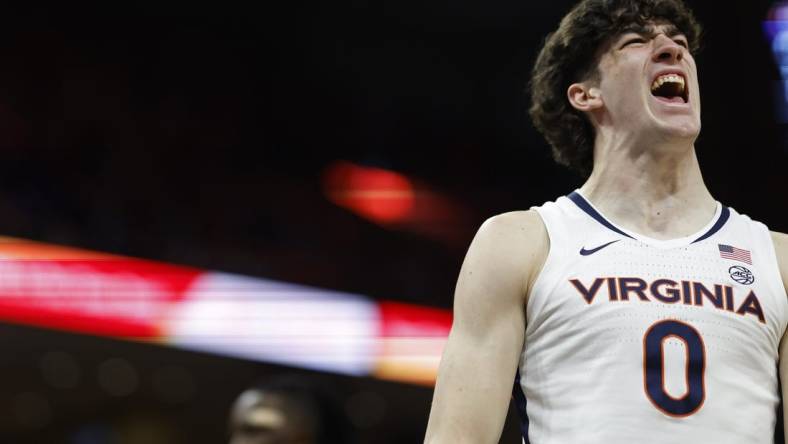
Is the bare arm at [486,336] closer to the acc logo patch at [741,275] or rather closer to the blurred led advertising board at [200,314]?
the acc logo patch at [741,275]

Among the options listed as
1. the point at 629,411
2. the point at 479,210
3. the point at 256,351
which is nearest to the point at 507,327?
the point at 629,411

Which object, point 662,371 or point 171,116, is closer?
point 662,371

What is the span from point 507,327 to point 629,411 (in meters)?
0.31

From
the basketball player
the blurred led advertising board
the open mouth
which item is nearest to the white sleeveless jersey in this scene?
the basketball player

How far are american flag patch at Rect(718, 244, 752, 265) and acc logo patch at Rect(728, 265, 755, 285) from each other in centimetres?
3

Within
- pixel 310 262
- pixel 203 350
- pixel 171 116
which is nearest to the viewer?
pixel 203 350

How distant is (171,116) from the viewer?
12.1 m

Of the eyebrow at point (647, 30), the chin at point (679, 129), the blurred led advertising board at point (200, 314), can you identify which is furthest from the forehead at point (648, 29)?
the blurred led advertising board at point (200, 314)

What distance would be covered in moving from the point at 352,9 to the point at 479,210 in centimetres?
309

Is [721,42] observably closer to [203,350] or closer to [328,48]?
[328,48]

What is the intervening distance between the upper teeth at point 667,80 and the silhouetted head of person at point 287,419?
178cm

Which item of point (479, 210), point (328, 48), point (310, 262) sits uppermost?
point (328, 48)

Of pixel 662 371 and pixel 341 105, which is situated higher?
pixel 341 105

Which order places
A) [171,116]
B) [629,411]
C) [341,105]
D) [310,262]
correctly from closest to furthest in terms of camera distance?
1. [629,411]
2. [310,262]
3. [171,116]
4. [341,105]
